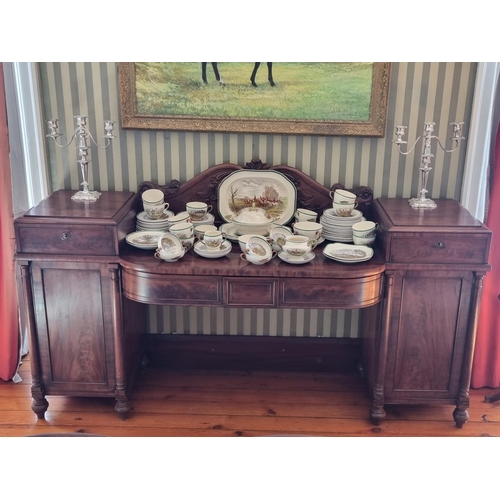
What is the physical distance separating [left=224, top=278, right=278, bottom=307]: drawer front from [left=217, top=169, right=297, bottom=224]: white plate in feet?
1.69

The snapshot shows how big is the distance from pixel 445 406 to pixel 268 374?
0.91m

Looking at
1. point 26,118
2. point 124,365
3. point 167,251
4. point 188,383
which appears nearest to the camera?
point 167,251

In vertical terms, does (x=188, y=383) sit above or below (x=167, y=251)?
below

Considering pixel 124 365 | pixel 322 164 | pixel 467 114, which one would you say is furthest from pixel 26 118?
pixel 467 114

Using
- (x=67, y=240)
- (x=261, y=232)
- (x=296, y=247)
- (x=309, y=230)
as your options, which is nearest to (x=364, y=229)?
(x=309, y=230)

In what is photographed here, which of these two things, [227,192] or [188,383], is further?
[188,383]

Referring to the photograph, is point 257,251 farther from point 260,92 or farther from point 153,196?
point 260,92

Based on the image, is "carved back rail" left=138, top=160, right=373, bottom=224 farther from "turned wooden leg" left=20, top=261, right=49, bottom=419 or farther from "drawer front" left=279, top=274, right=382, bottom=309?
"turned wooden leg" left=20, top=261, right=49, bottom=419

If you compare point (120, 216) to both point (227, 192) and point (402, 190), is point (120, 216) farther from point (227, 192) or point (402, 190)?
point (402, 190)

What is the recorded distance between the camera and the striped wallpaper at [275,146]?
8.67 feet

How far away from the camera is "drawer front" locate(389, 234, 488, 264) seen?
233 cm

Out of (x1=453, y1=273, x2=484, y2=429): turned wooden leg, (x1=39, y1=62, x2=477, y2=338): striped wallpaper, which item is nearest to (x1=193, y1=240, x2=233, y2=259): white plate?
(x1=39, y1=62, x2=477, y2=338): striped wallpaper

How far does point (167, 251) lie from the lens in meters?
2.34

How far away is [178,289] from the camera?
2342 millimetres
